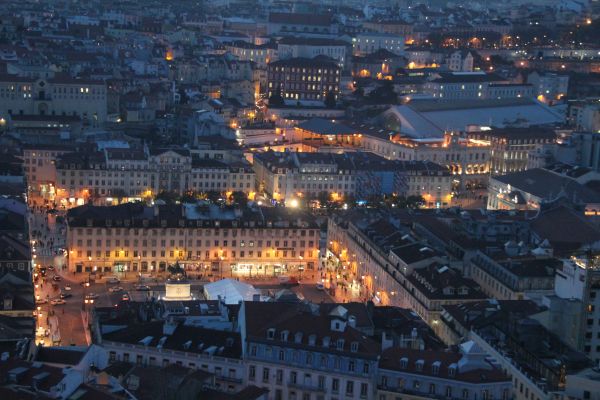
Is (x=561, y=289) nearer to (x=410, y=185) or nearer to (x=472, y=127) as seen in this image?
(x=410, y=185)

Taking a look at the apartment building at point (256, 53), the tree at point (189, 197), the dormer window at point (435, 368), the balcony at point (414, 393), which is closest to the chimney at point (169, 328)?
the balcony at point (414, 393)

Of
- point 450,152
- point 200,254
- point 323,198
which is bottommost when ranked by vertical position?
point 323,198

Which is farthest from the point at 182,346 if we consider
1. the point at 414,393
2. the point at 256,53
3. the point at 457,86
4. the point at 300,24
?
the point at 300,24

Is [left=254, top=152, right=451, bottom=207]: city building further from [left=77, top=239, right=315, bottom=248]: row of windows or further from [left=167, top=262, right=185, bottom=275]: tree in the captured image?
[left=167, top=262, right=185, bottom=275]: tree

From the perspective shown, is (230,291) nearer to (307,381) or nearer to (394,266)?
(394,266)

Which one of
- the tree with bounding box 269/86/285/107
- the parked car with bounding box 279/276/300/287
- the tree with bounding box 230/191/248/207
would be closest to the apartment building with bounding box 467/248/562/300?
the parked car with bounding box 279/276/300/287

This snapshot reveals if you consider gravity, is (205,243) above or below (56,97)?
below
